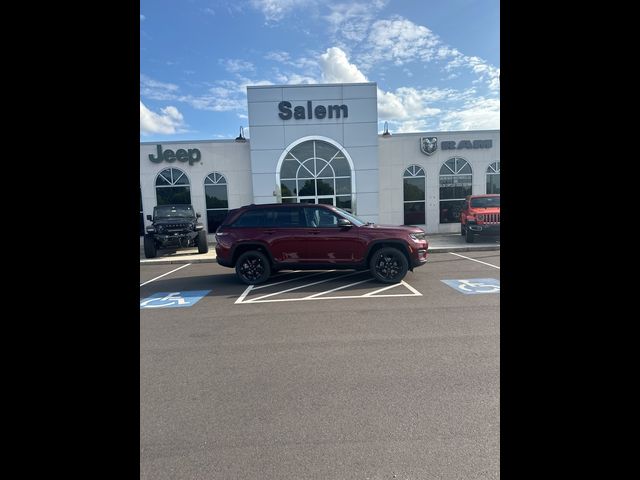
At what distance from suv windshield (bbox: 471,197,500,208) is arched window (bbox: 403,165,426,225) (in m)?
3.22

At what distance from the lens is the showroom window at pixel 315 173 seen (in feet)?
52.0

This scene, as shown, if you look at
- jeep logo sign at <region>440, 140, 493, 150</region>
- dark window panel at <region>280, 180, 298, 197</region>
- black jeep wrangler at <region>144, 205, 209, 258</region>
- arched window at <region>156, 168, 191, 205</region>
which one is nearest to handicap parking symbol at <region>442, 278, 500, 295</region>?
black jeep wrangler at <region>144, 205, 209, 258</region>

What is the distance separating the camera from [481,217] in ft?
43.7

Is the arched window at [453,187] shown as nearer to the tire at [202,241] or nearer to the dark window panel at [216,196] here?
the dark window panel at [216,196]

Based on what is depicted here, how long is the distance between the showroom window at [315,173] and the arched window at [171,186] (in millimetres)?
4995

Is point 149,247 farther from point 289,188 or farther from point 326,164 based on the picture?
point 326,164

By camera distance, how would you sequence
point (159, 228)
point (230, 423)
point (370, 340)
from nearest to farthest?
1. point (230, 423)
2. point (370, 340)
3. point (159, 228)

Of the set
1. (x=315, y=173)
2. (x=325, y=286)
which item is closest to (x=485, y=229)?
(x=315, y=173)
